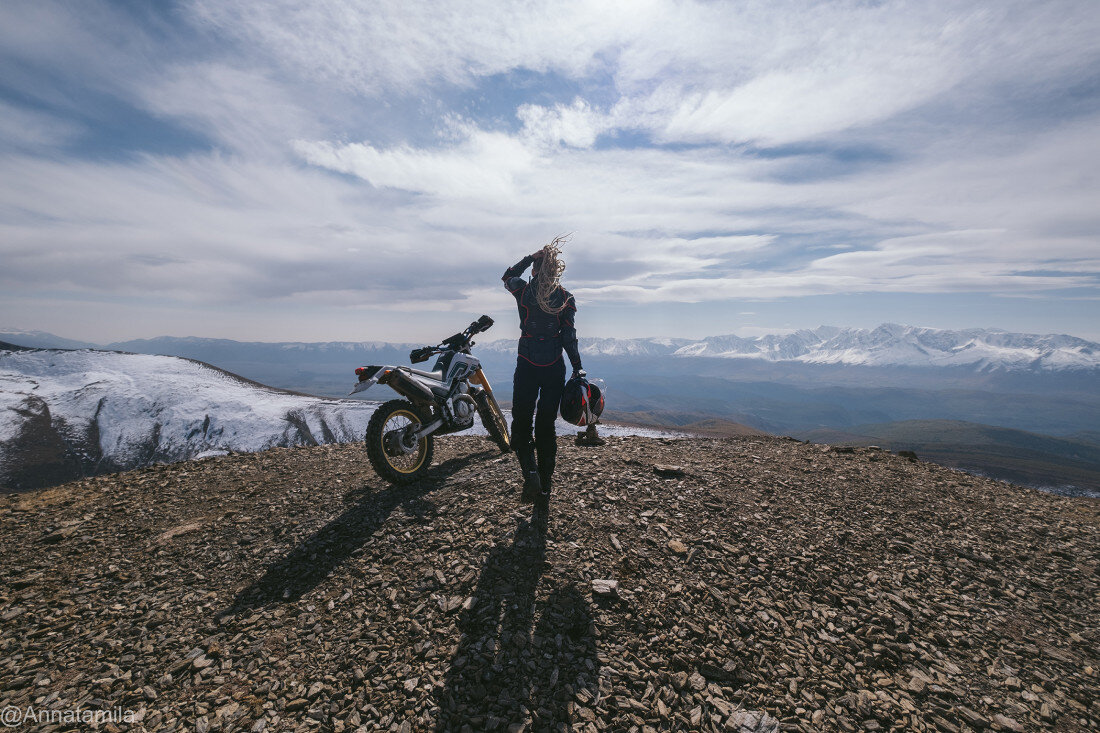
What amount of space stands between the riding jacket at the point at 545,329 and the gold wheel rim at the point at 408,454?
3104 millimetres

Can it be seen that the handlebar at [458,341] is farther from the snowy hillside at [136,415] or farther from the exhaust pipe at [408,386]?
the snowy hillside at [136,415]

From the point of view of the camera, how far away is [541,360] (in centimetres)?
749

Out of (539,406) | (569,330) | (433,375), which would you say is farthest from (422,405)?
(569,330)

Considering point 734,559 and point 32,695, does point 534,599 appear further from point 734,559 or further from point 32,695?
point 32,695

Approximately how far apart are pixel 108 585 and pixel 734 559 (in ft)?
26.2

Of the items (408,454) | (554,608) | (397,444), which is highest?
(397,444)

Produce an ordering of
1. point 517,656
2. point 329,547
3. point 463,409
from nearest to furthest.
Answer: point 517,656
point 329,547
point 463,409

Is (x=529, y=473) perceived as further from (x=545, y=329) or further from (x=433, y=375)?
(x=433, y=375)

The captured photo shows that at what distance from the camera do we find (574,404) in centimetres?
776

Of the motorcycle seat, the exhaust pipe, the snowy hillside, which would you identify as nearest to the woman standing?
the exhaust pipe

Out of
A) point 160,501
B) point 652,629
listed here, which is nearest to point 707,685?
point 652,629

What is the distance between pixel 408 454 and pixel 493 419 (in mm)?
2577

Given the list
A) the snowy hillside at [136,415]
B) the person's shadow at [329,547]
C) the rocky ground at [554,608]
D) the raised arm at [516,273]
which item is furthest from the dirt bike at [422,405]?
the snowy hillside at [136,415]

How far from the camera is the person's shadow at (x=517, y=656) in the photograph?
12.5 feet
